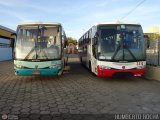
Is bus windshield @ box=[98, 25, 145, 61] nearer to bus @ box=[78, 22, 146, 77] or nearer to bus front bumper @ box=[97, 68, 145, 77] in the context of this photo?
bus @ box=[78, 22, 146, 77]

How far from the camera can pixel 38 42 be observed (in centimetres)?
1355

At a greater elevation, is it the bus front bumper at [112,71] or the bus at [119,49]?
the bus at [119,49]

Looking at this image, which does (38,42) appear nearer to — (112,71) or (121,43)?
(112,71)

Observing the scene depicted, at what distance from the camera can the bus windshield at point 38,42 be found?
1334 centimetres

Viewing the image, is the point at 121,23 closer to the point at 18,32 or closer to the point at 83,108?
the point at 18,32

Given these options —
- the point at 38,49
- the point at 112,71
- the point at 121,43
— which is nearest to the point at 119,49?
the point at 121,43

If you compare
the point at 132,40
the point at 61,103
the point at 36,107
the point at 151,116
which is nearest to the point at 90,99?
the point at 61,103

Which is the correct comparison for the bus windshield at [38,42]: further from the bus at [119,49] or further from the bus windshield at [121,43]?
the bus windshield at [121,43]

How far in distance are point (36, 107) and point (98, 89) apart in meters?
3.85

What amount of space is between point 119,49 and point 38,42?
3914 mm

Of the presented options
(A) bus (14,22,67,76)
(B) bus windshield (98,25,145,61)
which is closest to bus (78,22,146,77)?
(B) bus windshield (98,25,145,61)

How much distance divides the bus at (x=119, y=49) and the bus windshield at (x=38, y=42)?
202cm

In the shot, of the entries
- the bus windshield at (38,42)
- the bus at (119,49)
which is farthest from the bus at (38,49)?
the bus at (119,49)

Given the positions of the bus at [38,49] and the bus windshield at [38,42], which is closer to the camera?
the bus at [38,49]
